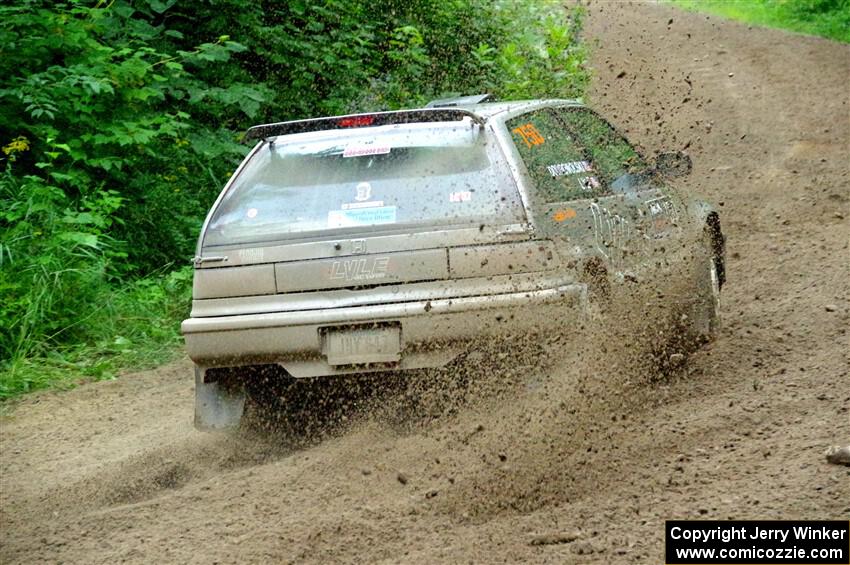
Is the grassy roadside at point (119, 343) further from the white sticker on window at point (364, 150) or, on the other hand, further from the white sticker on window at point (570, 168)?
the white sticker on window at point (570, 168)

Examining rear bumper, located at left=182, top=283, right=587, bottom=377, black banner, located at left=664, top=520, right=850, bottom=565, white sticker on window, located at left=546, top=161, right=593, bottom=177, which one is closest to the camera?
black banner, located at left=664, top=520, right=850, bottom=565

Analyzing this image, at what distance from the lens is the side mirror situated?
6888 mm

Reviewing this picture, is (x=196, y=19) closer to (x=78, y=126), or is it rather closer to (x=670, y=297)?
(x=78, y=126)

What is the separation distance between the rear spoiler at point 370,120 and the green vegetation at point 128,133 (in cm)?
274

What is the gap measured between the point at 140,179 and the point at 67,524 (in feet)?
17.4

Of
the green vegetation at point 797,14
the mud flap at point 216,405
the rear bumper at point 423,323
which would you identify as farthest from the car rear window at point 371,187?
the green vegetation at point 797,14

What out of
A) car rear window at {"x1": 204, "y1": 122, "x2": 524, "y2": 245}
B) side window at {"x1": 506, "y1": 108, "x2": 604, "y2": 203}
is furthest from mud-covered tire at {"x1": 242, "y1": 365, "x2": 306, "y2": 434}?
side window at {"x1": 506, "y1": 108, "x2": 604, "y2": 203}

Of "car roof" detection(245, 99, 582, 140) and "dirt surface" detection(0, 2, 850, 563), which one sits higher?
"car roof" detection(245, 99, 582, 140)

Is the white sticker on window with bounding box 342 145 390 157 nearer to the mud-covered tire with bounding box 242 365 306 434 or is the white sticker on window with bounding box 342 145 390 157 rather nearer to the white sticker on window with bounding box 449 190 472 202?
the white sticker on window with bounding box 449 190 472 202

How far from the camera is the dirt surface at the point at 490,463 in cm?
414

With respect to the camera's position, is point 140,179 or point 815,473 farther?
point 140,179

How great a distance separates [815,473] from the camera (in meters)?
4.20

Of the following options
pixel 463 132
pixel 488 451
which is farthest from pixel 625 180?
pixel 488 451

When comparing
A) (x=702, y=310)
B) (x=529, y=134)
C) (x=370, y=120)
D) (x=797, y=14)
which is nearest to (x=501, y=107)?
(x=529, y=134)
